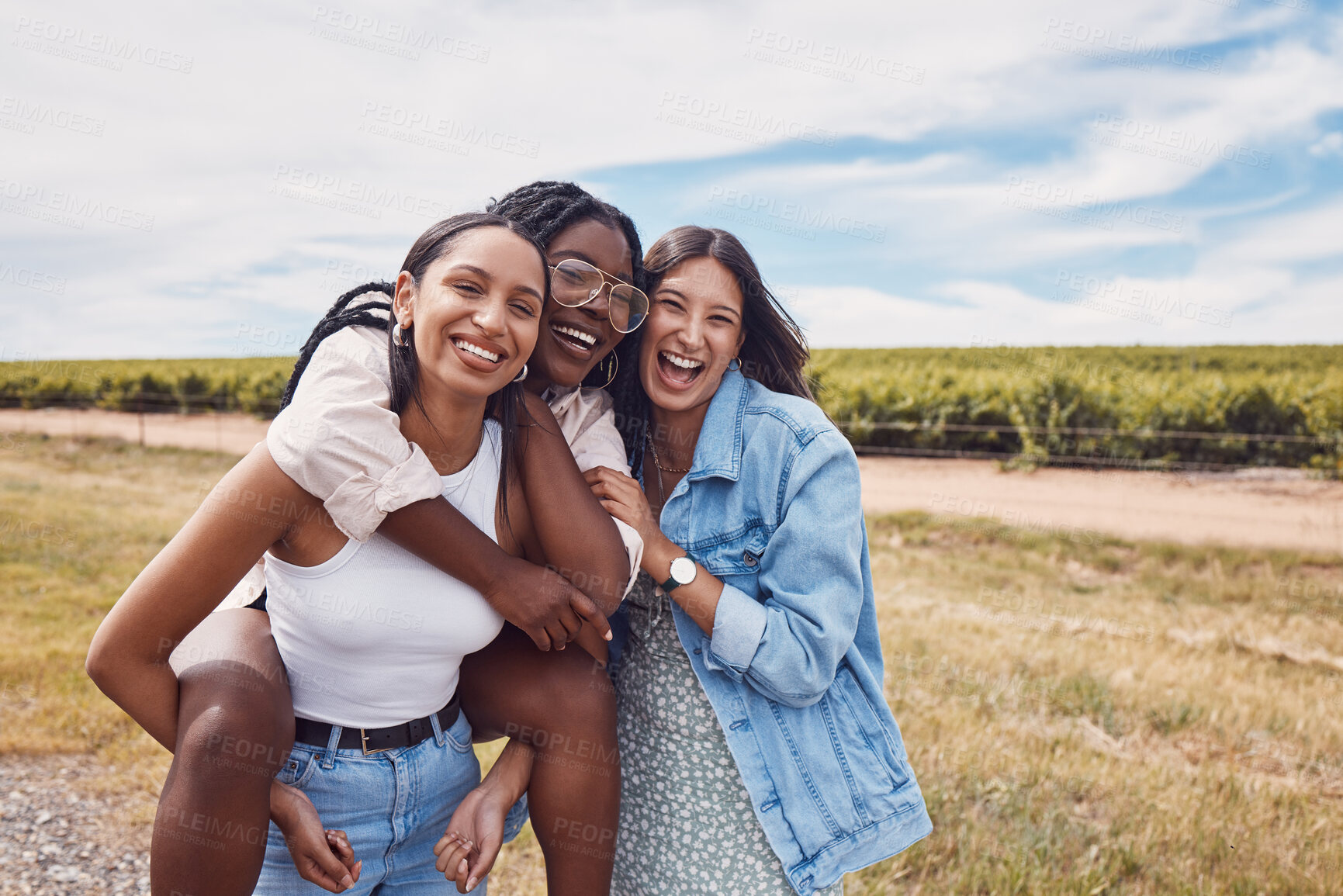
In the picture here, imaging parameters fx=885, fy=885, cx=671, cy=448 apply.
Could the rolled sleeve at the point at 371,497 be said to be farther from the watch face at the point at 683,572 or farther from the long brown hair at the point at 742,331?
the long brown hair at the point at 742,331

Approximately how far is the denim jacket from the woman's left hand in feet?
0.54

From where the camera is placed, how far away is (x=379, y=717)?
6.31ft

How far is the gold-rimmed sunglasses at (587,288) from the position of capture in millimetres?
2240

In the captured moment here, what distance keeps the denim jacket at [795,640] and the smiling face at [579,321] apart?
37 cm

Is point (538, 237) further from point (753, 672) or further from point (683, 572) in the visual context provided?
point (753, 672)

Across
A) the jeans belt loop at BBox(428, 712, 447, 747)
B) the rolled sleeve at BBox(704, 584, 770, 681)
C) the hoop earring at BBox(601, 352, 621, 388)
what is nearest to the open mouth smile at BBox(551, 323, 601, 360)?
the hoop earring at BBox(601, 352, 621, 388)

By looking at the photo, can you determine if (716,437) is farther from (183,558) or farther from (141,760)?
(141,760)

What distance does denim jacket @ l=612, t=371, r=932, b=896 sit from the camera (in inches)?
82.6

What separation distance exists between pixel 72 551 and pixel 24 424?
21.3 meters

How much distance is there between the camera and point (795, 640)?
209cm

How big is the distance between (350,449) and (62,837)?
365 cm

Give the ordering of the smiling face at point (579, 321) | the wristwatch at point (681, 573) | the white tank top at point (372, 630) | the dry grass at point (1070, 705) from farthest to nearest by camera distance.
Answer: the dry grass at point (1070, 705) < the smiling face at point (579, 321) < the wristwatch at point (681, 573) < the white tank top at point (372, 630)

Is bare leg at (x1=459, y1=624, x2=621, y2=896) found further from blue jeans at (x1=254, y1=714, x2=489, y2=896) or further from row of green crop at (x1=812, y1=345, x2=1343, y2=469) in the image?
row of green crop at (x1=812, y1=345, x2=1343, y2=469)

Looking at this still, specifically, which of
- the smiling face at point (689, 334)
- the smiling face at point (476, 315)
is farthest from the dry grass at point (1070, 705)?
the smiling face at point (476, 315)
